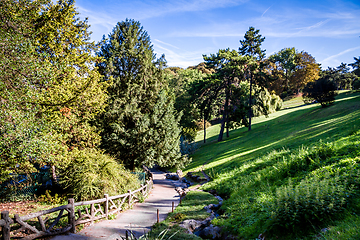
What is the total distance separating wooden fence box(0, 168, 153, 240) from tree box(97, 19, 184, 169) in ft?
16.3

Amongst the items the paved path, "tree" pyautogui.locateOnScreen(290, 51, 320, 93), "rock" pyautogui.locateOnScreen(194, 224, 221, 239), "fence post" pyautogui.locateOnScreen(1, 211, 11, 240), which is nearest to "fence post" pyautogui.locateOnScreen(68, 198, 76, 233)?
the paved path

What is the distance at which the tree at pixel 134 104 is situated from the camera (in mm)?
19484

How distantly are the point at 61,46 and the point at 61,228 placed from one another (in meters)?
11.6

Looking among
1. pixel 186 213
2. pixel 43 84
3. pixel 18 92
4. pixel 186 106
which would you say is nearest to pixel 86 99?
pixel 43 84

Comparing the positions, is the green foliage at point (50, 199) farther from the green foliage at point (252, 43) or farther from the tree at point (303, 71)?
the tree at point (303, 71)

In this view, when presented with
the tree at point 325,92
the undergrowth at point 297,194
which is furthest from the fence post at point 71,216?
the tree at point 325,92

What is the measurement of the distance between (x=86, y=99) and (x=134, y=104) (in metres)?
5.93

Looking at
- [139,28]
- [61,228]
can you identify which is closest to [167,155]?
[61,228]

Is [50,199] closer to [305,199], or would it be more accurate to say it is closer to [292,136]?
[305,199]

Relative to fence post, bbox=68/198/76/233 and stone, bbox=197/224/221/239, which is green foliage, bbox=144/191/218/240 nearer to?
stone, bbox=197/224/221/239

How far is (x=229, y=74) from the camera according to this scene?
118ft

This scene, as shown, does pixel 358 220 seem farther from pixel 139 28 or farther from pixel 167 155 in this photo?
pixel 139 28

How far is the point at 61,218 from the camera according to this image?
1051 cm

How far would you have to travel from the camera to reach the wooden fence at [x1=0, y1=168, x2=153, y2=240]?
7.32 meters
